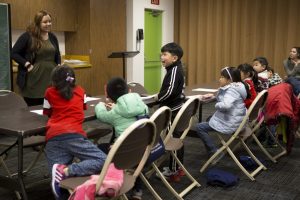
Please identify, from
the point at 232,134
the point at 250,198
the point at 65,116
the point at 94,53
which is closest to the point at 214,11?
the point at 94,53

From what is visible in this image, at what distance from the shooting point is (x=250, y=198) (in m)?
3.08

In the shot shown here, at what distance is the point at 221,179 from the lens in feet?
10.9

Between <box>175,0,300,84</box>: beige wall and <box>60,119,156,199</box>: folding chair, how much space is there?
248 inches

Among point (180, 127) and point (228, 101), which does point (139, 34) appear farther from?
point (180, 127)

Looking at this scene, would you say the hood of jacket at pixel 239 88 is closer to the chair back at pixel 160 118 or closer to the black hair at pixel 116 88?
the chair back at pixel 160 118

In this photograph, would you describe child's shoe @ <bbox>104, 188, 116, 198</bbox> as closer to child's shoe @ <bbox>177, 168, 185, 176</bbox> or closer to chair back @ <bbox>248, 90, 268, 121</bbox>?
child's shoe @ <bbox>177, 168, 185, 176</bbox>

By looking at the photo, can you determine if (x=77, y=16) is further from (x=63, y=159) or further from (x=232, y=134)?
(x=63, y=159)

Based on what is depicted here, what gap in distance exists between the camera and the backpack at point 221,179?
330 cm

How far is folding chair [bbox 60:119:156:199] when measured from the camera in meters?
1.86

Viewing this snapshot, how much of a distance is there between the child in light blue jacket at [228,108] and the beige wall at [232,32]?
468 centimetres

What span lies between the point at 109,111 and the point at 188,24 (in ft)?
21.3

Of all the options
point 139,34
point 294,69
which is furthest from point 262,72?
point 139,34

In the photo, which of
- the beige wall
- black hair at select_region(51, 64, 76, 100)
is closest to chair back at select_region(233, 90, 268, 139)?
black hair at select_region(51, 64, 76, 100)

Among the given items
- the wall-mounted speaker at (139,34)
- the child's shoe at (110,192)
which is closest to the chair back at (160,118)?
the child's shoe at (110,192)
